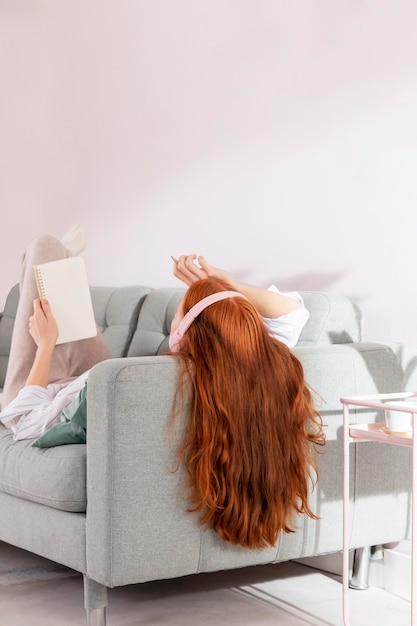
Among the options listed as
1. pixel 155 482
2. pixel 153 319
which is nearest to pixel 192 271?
pixel 155 482

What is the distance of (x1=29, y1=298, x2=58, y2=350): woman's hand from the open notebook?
20 mm

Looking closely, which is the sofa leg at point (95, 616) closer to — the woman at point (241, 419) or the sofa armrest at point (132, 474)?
the sofa armrest at point (132, 474)

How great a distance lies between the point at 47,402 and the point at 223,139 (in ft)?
4.17

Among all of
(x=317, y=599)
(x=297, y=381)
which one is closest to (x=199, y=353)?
(x=297, y=381)

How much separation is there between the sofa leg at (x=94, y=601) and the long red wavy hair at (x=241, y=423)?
285 mm

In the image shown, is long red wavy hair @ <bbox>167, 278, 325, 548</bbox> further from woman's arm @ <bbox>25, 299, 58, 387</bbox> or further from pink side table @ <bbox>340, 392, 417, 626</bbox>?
woman's arm @ <bbox>25, 299, 58, 387</bbox>

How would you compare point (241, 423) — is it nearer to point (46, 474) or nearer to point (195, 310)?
point (195, 310)

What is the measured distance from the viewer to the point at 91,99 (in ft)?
13.6

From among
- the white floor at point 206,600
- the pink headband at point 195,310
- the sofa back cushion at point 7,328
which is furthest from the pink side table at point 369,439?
the sofa back cushion at point 7,328

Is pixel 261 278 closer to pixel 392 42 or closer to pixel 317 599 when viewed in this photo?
pixel 392 42

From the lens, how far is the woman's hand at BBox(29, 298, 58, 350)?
9.17ft

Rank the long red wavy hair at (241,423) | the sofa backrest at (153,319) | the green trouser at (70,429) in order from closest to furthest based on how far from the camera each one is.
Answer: the long red wavy hair at (241,423) → the green trouser at (70,429) → the sofa backrest at (153,319)

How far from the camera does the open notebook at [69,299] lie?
2.80 metres

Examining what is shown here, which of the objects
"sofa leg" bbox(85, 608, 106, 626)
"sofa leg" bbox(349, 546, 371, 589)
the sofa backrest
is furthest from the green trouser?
"sofa leg" bbox(349, 546, 371, 589)
